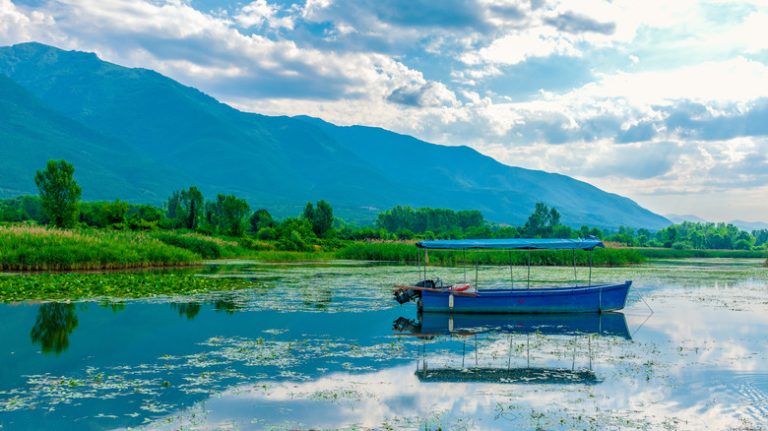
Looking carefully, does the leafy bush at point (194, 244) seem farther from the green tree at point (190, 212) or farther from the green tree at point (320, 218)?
the green tree at point (320, 218)

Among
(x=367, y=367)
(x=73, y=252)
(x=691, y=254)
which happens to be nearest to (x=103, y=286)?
(x=73, y=252)

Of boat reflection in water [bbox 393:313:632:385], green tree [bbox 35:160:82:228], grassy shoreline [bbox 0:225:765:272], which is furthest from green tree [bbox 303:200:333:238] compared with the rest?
boat reflection in water [bbox 393:313:632:385]

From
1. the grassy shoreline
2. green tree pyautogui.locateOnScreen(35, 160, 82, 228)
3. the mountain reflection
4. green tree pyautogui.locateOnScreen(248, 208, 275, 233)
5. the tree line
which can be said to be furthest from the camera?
green tree pyautogui.locateOnScreen(248, 208, 275, 233)

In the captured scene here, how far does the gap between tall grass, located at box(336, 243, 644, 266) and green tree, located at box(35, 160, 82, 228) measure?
31.0 metres

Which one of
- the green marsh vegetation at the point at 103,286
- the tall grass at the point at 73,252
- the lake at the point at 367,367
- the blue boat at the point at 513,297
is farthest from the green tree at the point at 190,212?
the blue boat at the point at 513,297

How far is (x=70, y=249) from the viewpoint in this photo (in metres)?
46.6

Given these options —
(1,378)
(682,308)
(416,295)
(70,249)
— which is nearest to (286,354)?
(1,378)

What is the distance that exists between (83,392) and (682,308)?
94.6ft

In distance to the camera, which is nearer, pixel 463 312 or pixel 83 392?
pixel 83 392

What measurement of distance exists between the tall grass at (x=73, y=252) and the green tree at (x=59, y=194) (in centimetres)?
997

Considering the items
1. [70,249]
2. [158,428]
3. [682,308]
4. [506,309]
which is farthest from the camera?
[70,249]

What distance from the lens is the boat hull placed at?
98.4 ft

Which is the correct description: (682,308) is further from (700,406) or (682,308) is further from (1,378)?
(1,378)

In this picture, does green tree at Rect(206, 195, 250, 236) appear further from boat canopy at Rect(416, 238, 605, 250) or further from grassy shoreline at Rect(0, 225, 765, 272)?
boat canopy at Rect(416, 238, 605, 250)
